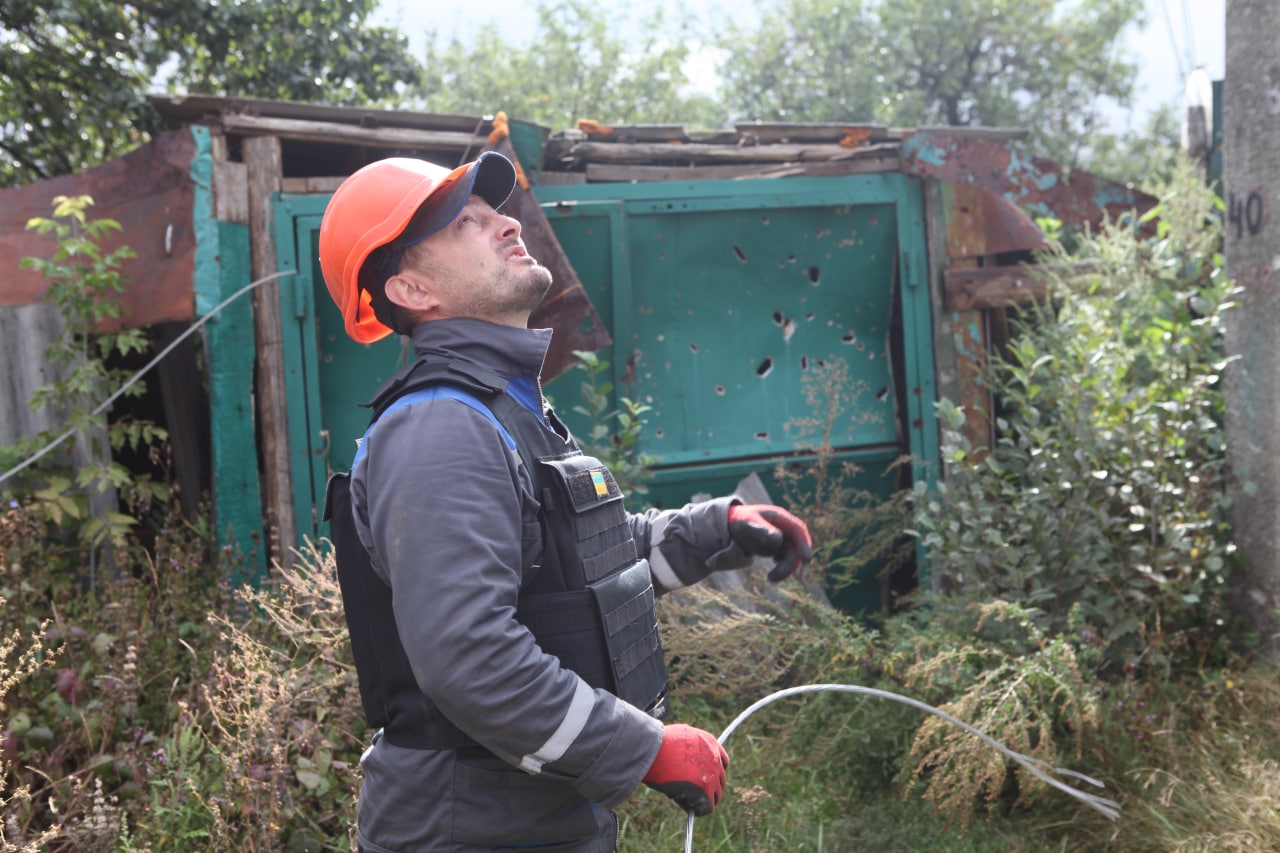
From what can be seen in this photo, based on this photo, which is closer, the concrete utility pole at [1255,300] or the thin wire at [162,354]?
the concrete utility pole at [1255,300]

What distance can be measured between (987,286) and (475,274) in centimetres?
374

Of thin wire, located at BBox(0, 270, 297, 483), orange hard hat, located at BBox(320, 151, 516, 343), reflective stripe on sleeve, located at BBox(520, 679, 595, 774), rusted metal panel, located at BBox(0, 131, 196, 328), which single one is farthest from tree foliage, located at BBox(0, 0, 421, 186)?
reflective stripe on sleeve, located at BBox(520, 679, 595, 774)

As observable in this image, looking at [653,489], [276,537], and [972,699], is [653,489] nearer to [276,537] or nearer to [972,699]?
[276,537]

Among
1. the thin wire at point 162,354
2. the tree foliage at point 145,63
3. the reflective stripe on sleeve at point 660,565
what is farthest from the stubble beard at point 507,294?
the tree foliage at point 145,63

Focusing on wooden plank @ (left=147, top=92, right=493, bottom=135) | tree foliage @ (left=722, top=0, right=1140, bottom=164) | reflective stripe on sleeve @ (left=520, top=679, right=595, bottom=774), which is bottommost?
reflective stripe on sleeve @ (left=520, top=679, right=595, bottom=774)

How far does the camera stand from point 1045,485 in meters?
3.69

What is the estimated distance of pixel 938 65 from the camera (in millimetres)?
19094

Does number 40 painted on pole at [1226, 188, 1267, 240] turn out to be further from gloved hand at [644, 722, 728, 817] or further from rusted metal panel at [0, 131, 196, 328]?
rusted metal panel at [0, 131, 196, 328]

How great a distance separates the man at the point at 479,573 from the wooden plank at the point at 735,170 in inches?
117

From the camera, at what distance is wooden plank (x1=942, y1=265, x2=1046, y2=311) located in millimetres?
4898

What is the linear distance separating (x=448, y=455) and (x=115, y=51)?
26.0 ft

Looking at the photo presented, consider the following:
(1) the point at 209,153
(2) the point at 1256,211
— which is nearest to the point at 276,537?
(1) the point at 209,153

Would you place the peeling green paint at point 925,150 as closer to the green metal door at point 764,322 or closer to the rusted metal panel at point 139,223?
the green metal door at point 764,322

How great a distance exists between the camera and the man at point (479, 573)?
4.64 feet
